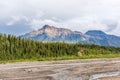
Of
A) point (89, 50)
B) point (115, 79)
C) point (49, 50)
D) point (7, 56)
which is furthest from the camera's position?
point (89, 50)

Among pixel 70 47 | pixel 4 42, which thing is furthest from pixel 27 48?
pixel 70 47

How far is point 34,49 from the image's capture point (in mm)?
67250

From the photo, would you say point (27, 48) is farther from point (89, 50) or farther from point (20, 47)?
point (89, 50)

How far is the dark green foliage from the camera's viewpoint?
61.9 meters

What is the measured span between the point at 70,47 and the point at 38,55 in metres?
11.3

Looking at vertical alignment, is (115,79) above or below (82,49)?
below

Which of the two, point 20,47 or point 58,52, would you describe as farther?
point 58,52

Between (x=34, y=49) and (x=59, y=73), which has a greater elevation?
(x=34, y=49)

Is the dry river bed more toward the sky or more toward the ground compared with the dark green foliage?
more toward the ground

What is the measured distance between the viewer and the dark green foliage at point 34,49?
6188 cm

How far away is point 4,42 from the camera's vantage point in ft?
205

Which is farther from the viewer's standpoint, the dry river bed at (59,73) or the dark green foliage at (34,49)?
the dark green foliage at (34,49)

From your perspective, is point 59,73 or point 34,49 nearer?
point 59,73

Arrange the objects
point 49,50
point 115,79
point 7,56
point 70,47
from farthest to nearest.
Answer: point 70,47 → point 49,50 → point 7,56 → point 115,79
